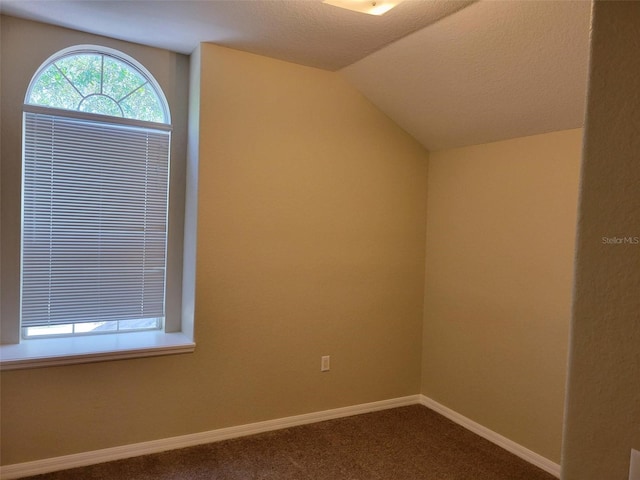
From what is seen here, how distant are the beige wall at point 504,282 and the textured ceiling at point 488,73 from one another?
201 millimetres

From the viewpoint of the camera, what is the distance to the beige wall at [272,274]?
2.53 meters

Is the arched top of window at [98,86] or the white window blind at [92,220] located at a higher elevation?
the arched top of window at [98,86]

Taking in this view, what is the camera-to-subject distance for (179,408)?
2.78 m

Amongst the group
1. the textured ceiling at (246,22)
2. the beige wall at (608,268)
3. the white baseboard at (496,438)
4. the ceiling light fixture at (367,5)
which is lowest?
the white baseboard at (496,438)

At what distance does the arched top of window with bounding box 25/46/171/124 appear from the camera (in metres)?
2.63

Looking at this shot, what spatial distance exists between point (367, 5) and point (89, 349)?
94.8 inches

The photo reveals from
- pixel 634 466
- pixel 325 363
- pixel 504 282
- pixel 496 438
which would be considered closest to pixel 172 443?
pixel 325 363

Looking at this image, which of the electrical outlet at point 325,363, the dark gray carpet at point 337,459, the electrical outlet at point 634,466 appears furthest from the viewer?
the electrical outlet at point 325,363

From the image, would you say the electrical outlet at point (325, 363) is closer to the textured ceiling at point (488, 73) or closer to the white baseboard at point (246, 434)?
the white baseboard at point (246, 434)

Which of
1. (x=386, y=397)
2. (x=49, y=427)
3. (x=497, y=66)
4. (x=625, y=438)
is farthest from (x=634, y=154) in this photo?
(x=386, y=397)

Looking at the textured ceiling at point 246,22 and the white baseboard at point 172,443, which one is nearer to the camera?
the textured ceiling at point 246,22

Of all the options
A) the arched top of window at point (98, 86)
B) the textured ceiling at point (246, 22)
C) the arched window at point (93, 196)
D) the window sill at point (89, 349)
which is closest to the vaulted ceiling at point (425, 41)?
the textured ceiling at point (246, 22)

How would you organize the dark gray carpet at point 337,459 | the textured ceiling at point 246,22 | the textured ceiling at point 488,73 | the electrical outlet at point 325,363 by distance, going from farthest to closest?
the electrical outlet at point 325,363, the dark gray carpet at point 337,459, the textured ceiling at point 246,22, the textured ceiling at point 488,73

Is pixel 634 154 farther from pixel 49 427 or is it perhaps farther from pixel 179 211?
pixel 49 427
